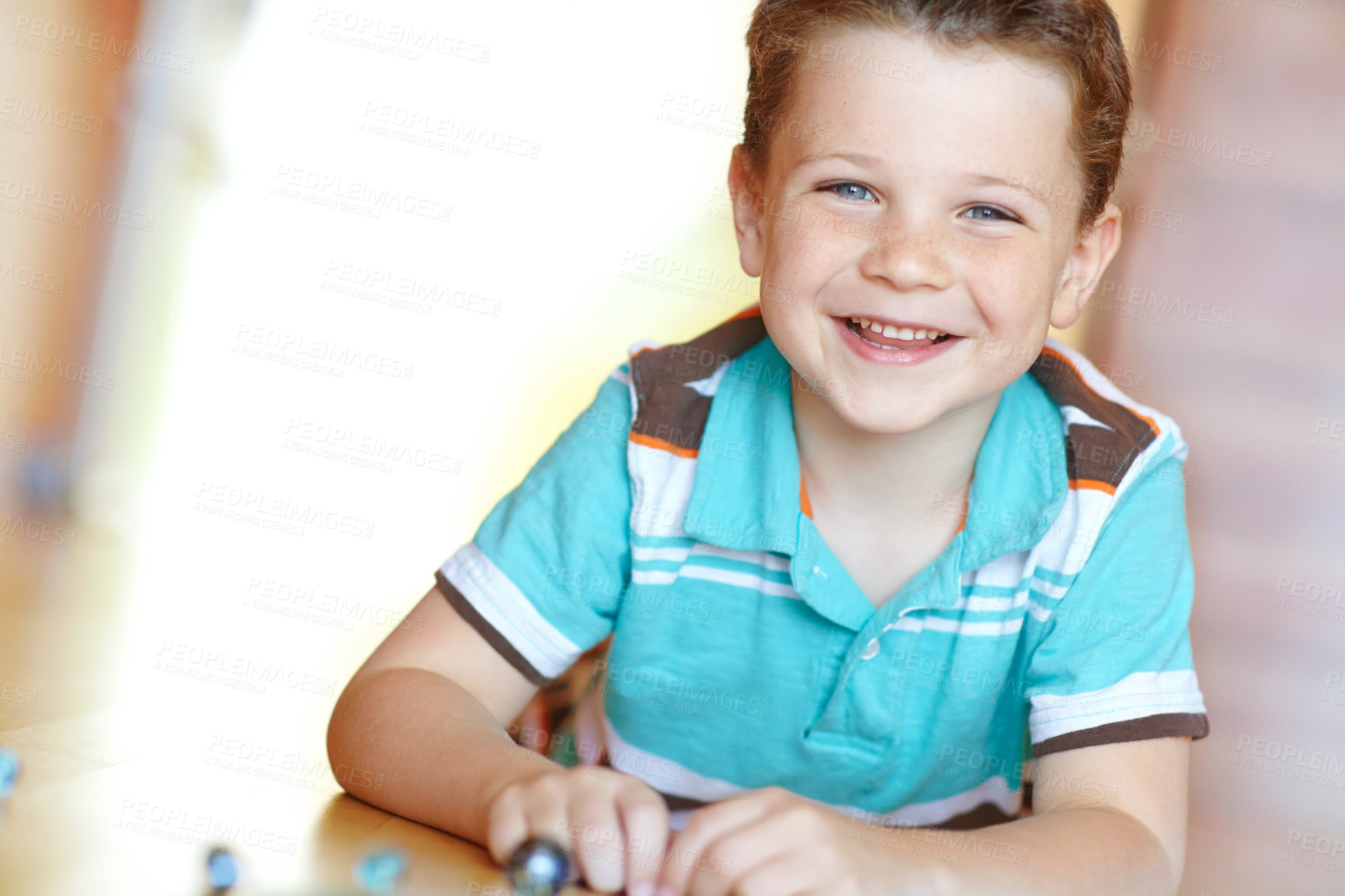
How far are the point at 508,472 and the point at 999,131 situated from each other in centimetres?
163

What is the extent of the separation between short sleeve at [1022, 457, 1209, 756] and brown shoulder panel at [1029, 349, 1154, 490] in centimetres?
2

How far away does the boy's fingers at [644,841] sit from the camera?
1.96 feet

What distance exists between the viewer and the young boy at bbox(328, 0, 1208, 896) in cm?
82

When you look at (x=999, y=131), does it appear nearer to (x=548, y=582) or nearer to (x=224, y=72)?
(x=548, y=582)

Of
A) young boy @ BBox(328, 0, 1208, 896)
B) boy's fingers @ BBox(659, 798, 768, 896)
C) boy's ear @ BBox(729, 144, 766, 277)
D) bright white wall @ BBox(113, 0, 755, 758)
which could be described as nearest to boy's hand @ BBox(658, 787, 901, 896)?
boy's fingers @ BBox(659, 798, 768, 896)

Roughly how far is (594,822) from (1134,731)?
0.39 metres

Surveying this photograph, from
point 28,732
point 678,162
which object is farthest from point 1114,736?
point 678,162

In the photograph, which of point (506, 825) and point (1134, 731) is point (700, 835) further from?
point (1134, 731)

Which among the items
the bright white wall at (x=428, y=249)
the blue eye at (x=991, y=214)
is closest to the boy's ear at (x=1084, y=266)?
the blue eye at (x=991, y=214)

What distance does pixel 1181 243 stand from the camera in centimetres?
158

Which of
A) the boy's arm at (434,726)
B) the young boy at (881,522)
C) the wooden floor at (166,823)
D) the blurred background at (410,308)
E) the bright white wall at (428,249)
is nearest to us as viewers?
the wooden floor at (166,823)

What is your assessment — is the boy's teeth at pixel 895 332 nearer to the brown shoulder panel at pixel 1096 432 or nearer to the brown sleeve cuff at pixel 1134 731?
the brown shoulder panel at pixel 1096 432

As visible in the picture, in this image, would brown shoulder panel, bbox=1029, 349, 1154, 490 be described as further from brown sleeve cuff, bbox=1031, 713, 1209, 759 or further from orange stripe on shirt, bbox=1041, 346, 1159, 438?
brown sleeve cuff, bbox=1031, 713, 1209, 759

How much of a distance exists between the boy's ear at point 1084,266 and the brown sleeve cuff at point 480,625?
473 millimetres
